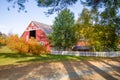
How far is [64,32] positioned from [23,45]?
1397 cm

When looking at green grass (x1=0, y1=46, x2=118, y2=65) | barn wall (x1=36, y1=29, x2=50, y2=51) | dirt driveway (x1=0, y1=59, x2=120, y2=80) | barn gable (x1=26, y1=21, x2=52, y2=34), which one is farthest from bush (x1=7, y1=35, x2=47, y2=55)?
dirt driveway (x1=0, y1=59, x2=120, y2=80)

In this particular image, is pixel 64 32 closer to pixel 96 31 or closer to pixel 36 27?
pixel 36 27

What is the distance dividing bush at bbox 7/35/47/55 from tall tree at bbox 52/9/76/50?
9639 mm

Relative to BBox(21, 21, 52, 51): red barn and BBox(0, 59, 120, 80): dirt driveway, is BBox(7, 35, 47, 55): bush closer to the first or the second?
BBox(21, 21, 52, 51): red barn

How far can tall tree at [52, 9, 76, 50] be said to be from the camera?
141ft

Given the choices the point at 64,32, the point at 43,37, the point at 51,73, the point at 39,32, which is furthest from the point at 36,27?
the point at 51,73

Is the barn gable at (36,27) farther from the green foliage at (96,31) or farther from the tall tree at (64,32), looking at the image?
the green foliage at (96,31)

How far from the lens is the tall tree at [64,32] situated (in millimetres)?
42938

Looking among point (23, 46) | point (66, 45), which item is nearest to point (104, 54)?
point (66, 45)

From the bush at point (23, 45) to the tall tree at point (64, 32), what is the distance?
964 centimetres

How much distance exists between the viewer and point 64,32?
43.6m

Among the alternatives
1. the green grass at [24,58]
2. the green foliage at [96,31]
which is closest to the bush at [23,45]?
the green grass at [24,58]

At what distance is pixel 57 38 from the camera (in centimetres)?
4262

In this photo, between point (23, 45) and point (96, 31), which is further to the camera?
A: point (96, 31)
